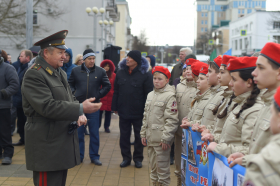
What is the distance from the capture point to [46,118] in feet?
10.9


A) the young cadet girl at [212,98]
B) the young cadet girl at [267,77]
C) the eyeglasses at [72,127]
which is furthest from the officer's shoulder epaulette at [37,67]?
the young cadet girl at [267,77]

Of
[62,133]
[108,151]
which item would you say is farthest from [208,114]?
[108,151]

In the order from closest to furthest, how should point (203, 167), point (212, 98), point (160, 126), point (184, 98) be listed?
1. point (203, 167)
2. point (212, 98)
3. point (160, 126)
4. point (184, 98)

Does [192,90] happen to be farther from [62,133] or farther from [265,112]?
[265,112]

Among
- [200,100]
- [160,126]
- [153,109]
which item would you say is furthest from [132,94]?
[200,100]

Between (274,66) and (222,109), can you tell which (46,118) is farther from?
(274,66)

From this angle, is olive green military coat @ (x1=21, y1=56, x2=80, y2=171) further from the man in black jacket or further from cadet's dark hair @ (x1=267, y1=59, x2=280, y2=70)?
the man in black jacket

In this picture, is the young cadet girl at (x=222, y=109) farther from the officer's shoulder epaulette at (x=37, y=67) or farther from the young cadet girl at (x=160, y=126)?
the officer's shoulder epaulette at (x=37, y=67)

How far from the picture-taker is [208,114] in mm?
3707

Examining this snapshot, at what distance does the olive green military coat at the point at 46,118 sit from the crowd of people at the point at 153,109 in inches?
0.4

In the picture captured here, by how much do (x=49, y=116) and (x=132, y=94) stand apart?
2943 millimetres

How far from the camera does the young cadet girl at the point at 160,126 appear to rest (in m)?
4.66

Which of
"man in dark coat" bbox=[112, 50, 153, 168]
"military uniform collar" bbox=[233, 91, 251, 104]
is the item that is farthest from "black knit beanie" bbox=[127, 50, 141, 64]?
"military uniform collar" bbox=[233, 91, 251, 104]

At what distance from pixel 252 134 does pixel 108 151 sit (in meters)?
5.32
